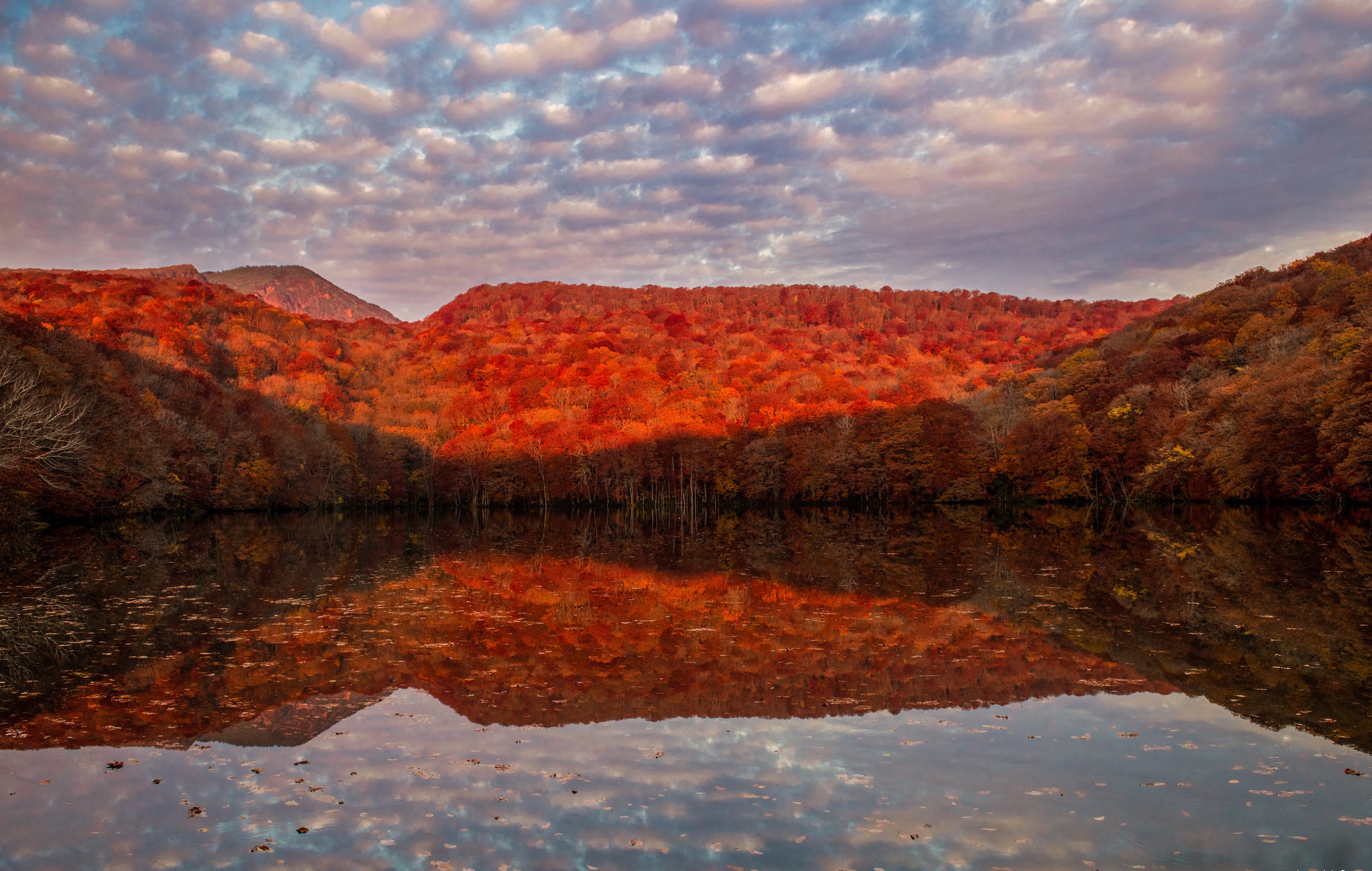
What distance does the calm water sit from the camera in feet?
21.8

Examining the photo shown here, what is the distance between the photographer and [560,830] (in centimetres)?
691

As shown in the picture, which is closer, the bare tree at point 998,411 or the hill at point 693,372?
the bare tree at point 998,411

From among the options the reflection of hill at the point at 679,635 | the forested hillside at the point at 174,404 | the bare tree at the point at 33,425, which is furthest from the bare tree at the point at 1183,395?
the forested hillside at the point at 174,404

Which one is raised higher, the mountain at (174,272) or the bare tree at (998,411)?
the mountain at (174,272)

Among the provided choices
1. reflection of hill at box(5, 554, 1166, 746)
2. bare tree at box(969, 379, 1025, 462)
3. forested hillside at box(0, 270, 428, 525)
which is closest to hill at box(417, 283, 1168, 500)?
bare tree at box(969, 379, 1025, 462)

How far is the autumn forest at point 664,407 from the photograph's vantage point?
44375 millimetres

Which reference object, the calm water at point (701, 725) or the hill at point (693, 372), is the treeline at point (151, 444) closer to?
the hill at point (693, 372)

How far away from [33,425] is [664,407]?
7746cm

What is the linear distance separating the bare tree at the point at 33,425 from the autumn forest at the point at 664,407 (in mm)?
163

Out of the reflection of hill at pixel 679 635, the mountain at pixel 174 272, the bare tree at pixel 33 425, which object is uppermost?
the mountain at pixel 174 272

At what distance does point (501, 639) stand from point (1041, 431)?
64.0 metres

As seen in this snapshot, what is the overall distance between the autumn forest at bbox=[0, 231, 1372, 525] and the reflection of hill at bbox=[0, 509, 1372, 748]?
Answer: 18084 millimetres

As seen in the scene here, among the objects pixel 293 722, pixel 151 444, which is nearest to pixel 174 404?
pixel 151 444

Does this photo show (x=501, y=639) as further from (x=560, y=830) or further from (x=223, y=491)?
(x=223, y=491)
